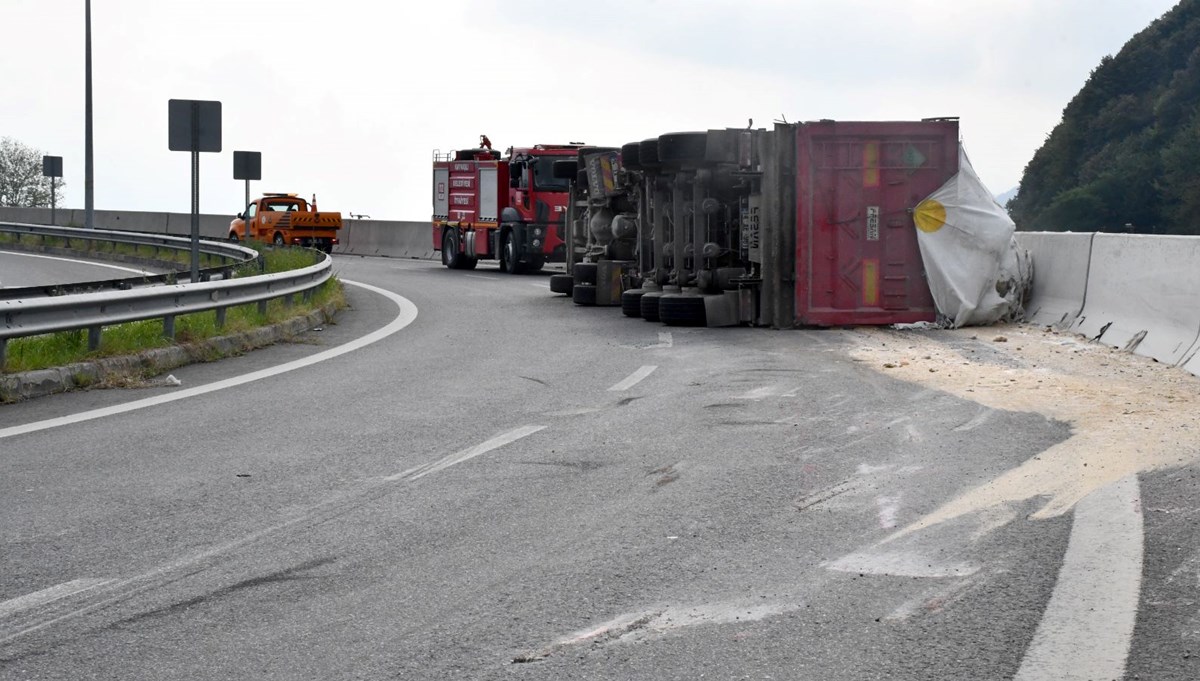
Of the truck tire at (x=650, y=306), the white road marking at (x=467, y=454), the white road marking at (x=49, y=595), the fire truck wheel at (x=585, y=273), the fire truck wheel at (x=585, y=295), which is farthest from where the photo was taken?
the fire truck wheel at (x=585, y=273)

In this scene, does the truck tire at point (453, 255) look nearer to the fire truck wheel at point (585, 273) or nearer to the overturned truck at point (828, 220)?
the fire truck wheel at point (585, 273)

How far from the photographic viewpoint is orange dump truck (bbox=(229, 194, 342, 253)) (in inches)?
1829

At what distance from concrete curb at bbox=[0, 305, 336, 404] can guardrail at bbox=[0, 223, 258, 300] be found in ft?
7.66

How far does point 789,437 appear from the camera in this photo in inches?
352

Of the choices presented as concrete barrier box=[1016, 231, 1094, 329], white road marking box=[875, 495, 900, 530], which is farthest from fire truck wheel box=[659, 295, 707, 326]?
white road marking box=[875, 495, 900, 530]

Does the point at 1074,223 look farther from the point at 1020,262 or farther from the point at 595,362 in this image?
the point at 595,362

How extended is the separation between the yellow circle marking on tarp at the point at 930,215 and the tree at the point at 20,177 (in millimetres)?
89459

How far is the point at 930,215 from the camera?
17766 mm

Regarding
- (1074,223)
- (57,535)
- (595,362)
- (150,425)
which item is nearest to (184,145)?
(595,362)

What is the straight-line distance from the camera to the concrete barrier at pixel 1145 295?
1285cm

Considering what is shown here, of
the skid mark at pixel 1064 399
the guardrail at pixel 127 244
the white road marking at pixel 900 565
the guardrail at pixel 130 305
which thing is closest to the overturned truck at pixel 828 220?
the skid mark at pixel 1064 399

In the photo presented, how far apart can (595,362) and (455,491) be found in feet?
21.2

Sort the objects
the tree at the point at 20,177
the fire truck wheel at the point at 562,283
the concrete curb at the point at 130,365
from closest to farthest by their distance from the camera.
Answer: the concrete curb at the point at 130,365, the fire truck wheel at the point at 562,283, the tree at the point at 20,177

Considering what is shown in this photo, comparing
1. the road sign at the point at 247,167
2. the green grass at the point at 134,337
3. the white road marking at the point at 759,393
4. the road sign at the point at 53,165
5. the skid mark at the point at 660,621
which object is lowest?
the skid mark at the point at 660,621
